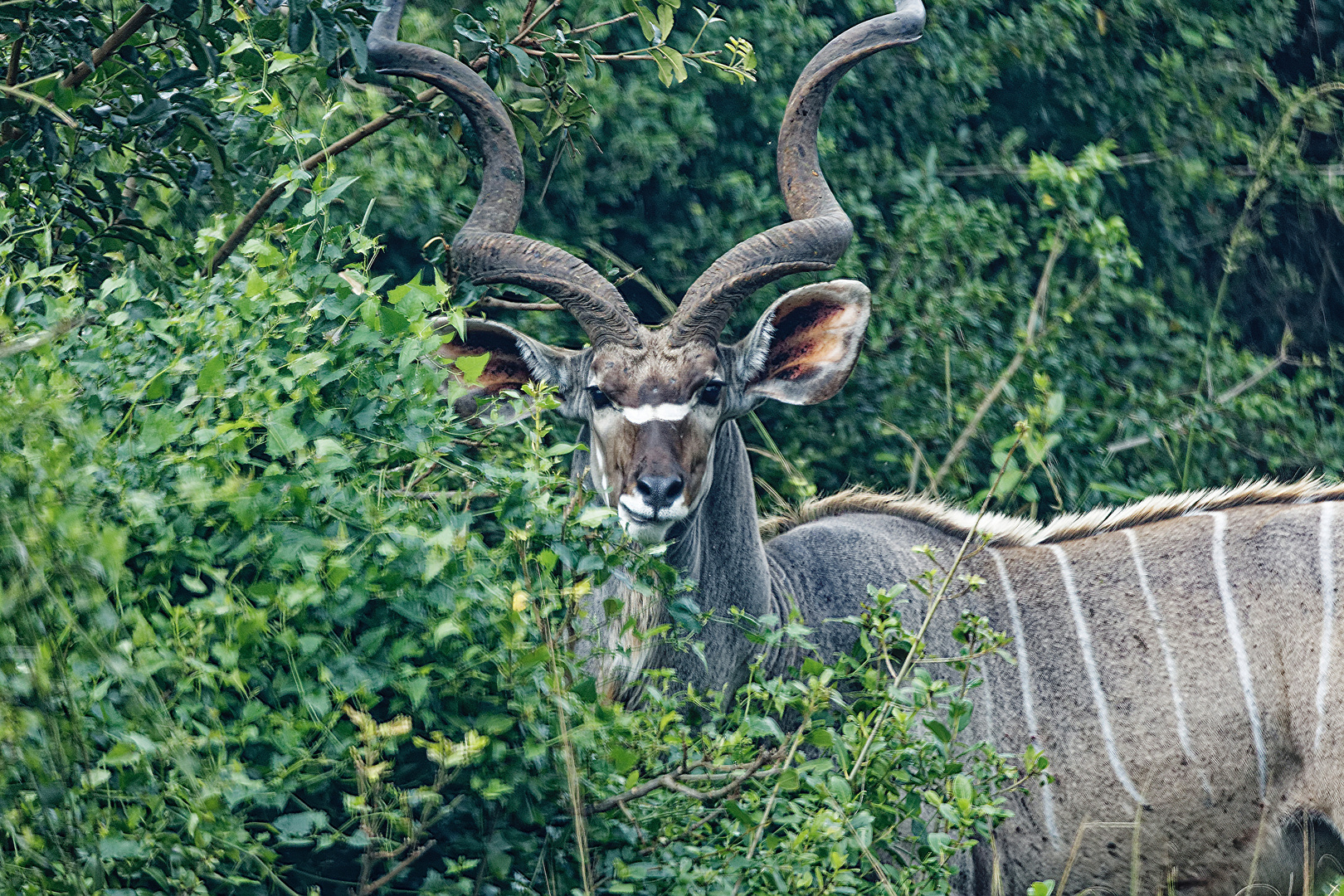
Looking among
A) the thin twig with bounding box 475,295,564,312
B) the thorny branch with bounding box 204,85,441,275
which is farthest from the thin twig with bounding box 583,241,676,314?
the thorny branch with bounding box 204,85,441,275

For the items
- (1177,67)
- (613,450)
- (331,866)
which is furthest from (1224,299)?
(331,866)

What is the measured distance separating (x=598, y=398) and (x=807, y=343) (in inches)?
22.8

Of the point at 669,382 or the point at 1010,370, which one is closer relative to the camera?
the point at 669,382

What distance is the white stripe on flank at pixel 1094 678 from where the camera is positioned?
3.51m

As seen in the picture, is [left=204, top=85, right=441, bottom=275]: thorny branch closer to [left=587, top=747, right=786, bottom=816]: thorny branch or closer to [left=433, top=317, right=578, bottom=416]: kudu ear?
[left=433, top=317, right=578, bottom=416]: kudu ear

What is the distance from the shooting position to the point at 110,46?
3080 millimetres

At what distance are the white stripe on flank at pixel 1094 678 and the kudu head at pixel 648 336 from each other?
81 cm

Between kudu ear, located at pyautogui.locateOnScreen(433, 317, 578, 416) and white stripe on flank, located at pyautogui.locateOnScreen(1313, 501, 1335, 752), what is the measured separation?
189cm

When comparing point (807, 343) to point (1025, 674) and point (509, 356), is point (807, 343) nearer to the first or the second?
point (509, 356)

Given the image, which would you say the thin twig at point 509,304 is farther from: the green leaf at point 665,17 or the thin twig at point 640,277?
the green leaf at point 665,17

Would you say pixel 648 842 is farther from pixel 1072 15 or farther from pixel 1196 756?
pixel 1072 15

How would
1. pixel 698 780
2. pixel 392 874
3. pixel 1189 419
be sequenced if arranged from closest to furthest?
pixel 392 874 < pixel 698 780 < pixel 1189 419

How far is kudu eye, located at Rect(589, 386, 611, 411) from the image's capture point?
3402mm

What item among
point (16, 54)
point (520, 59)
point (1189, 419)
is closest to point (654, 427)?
point (520, 59)
